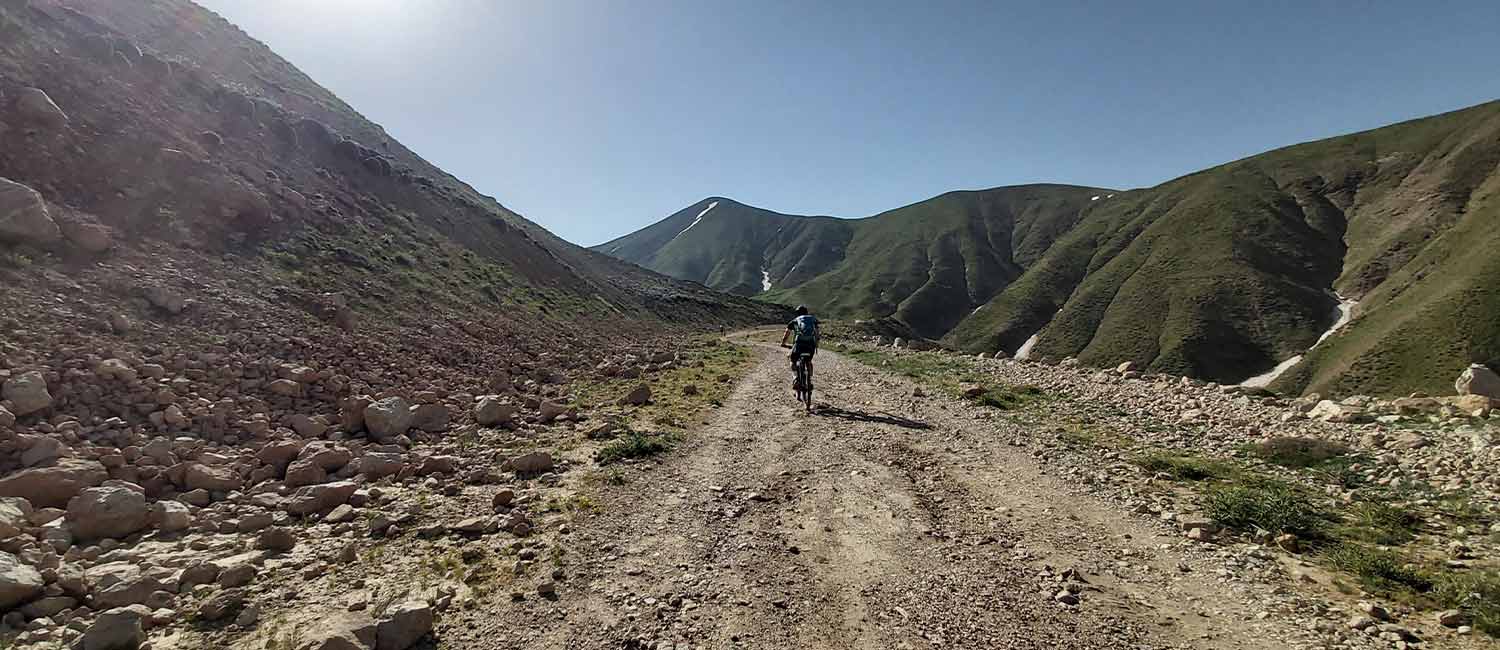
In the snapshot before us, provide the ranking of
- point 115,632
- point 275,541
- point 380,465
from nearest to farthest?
point 115,632
point 275,541
point 380,465

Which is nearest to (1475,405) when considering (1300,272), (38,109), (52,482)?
(52,482)

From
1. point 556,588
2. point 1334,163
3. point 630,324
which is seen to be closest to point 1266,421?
point 556,588

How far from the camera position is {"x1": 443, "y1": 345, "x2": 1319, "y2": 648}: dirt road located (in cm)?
535

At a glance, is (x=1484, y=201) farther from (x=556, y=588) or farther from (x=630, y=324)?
(x=556, y=588)

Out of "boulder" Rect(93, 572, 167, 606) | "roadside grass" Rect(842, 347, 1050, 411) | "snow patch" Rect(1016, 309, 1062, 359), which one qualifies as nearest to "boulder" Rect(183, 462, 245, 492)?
"boulder" Rect(93, 572, 167, 606)

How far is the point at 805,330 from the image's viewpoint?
1745 centimetres

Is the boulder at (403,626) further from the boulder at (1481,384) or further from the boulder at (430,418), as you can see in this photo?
the boulder at (1481,384)

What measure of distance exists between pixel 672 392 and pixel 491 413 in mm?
6879

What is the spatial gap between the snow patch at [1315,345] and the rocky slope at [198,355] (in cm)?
11511

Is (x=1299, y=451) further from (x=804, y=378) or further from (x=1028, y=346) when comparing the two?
(x=1028, y=346)

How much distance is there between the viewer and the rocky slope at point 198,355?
6105 millimetres

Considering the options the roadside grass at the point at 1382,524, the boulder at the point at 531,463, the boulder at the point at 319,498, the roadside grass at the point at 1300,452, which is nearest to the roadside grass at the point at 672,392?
the boulder at the point at 531,463

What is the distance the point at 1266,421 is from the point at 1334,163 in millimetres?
236788

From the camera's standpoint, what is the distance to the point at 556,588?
6.14 metres
